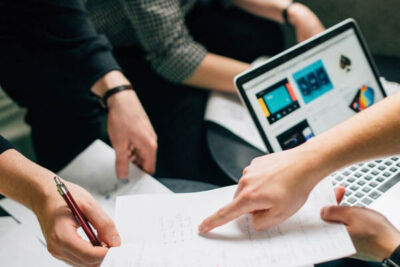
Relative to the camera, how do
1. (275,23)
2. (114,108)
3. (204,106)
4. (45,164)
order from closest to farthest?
(114,108)
(45,164)
(204,106)
(275,23)

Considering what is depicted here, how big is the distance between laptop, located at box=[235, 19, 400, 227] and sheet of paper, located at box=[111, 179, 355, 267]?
15 cm

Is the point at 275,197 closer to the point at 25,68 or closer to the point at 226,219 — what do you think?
the point at 226,219

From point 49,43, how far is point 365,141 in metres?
0.67

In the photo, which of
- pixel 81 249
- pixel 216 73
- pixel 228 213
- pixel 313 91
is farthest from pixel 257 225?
pixel 216 73

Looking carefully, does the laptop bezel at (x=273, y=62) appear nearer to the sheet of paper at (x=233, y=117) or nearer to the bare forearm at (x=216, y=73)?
the sheet of paper at (x=233, y=117)

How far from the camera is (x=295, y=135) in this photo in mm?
706

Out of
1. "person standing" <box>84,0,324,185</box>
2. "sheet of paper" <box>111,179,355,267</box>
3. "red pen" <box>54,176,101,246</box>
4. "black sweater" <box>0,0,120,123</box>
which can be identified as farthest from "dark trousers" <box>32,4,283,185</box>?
"red pen" <box>54,176,101,246</box>

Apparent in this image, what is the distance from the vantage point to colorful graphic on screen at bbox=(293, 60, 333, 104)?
28.5 inches

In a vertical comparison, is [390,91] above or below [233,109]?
below

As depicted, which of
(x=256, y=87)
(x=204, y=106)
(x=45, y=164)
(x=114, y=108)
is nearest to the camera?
(x=256, y=87)

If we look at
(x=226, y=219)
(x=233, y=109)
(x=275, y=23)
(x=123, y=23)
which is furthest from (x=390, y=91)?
(x=123, y=23)

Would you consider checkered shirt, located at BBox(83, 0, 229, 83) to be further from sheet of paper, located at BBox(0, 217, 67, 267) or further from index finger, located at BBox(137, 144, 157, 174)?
sheet of paper, located at BBox(0, 217, 67, 267)

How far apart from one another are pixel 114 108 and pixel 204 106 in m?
0.32

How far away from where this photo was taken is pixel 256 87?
67cm
